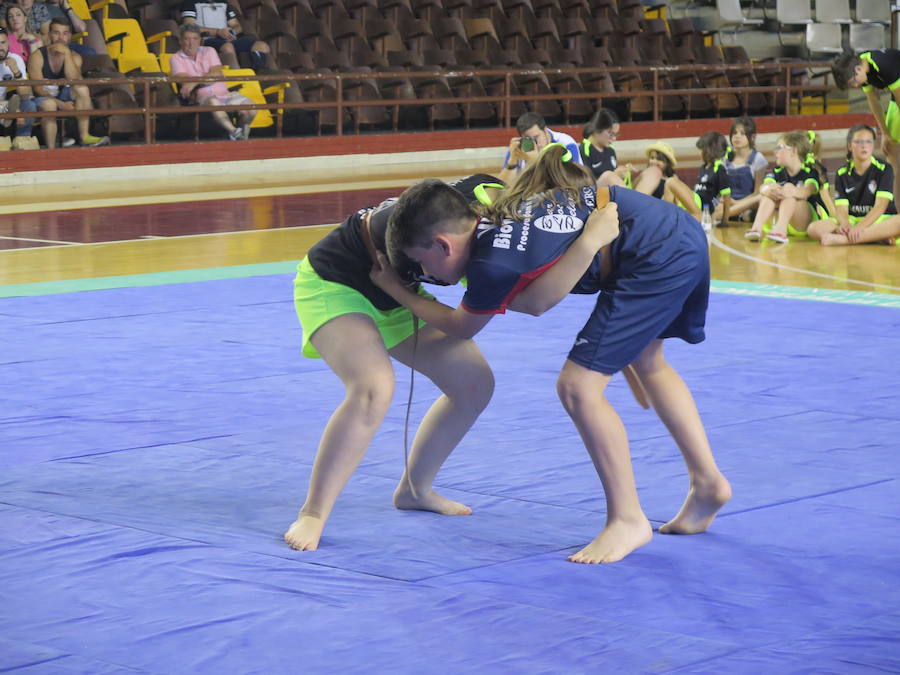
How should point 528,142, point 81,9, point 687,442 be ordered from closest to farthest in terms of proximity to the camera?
point 687,442, point 528,142, point 81,9

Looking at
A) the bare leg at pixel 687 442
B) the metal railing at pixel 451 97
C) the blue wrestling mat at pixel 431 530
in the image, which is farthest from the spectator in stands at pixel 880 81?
the metal railing at pixel 451 97

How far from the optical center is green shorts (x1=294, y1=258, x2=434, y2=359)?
14.6 ft

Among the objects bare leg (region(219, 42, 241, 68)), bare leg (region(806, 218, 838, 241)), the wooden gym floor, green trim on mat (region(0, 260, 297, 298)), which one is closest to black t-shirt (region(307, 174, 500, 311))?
green trim on mat (region(0, 260, 297, 298))

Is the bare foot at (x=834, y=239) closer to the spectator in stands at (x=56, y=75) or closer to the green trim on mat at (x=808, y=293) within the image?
the green trim on mat at (x=808, y=293)

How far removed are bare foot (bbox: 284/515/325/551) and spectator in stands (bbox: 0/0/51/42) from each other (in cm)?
1439

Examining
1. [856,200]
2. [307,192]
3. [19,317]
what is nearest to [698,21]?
[307,192]

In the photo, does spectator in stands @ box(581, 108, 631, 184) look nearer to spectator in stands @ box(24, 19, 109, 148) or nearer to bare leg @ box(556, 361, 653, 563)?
A: spectator in stands @ box(24, 19, 109, 148)

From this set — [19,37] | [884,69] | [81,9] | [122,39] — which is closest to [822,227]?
[884,69]

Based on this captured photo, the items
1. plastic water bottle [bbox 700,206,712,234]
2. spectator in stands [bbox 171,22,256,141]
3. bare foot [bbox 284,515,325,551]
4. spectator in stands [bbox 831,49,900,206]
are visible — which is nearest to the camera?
bare foot [bbox 284,515,325,551]

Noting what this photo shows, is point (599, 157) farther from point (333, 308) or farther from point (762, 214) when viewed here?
point (333, 308)

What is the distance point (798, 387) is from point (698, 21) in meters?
22.9

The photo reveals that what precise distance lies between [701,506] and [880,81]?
22.8 feet

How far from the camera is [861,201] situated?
1174 cm

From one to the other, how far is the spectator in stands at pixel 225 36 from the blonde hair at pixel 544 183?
52.0ft
